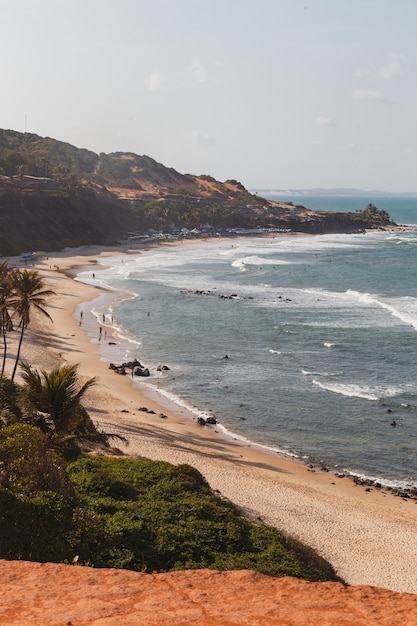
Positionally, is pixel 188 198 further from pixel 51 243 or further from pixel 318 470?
pixel 318 470

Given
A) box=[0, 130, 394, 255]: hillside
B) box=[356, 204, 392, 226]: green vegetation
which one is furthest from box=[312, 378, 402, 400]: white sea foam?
box=[356, 204, 392, 226]: green vegetation

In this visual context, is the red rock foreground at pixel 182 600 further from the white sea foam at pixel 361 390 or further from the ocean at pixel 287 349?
the white sea foam at pixel 361 390

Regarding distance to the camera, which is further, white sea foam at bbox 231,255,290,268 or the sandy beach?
white sea foam at bbox 231,255,290,268

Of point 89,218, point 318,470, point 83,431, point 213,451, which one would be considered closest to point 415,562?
point 318,470

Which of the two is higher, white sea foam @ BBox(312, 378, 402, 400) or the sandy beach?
white sea foam @ BBox(312, 378, 402, 400)

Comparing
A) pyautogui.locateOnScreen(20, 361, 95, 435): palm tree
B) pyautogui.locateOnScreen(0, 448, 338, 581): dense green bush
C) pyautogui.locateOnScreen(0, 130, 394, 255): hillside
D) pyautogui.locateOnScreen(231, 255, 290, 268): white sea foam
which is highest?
pyautogui.locateOnScreen(0, 130, 394, 255): hillside

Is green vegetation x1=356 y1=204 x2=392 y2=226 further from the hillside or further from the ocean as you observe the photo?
the ocean

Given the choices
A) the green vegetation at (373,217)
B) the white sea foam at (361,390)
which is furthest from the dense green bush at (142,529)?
the green vegetation at (373,217)
